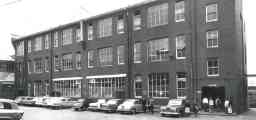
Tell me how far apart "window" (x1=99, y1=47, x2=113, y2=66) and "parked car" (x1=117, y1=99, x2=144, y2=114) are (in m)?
10.3

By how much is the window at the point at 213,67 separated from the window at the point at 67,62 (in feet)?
69.8

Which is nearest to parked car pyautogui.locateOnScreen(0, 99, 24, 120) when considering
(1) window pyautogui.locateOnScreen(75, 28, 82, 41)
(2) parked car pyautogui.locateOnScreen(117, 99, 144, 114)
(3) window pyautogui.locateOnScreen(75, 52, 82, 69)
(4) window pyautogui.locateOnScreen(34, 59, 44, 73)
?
(2) parked car pyautogui.locateOnScreen(117, 99, 144, 114)

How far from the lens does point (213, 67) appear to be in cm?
2994

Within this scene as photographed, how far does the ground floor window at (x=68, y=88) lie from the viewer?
141ft

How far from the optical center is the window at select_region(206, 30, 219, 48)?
98.8ft

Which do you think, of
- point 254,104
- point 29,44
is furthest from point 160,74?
point 29,44

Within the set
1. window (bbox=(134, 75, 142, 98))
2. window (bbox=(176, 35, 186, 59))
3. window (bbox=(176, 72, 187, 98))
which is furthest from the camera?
window (bbox=(134, 75, 142, 98))

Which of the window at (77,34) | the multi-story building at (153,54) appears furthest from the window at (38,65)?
the window at (77,34)

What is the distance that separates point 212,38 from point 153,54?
7.01 m

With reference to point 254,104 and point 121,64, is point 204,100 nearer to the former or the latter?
point 121,64

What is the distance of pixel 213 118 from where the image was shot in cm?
2519

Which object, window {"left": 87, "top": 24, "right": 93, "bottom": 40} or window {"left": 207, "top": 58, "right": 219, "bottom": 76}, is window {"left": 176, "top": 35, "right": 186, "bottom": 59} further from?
window {"left": 87, "top": 24, "right": 93, "bottom": 40}

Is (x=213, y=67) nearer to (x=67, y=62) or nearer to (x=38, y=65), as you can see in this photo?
(x=67, y=62)

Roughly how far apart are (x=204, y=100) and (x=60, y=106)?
16149 millimetres
